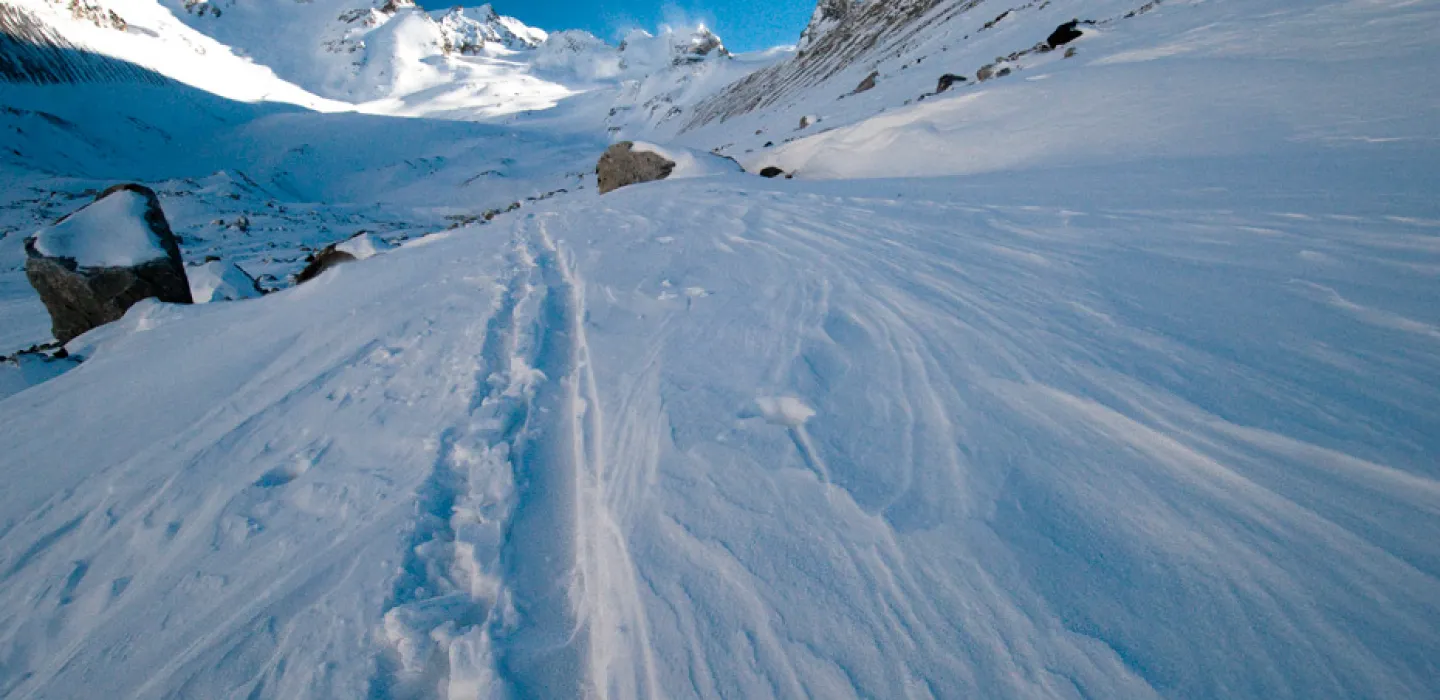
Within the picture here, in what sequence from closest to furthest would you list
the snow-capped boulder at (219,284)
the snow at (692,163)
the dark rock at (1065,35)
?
1. the snow-capped boulder at (219,284)
2. the dark rock at (1065,35)
3. the snow at (692,163)

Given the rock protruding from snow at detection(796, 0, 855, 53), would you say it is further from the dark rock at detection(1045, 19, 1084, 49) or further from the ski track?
the ski track

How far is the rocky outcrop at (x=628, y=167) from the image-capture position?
10.6 m

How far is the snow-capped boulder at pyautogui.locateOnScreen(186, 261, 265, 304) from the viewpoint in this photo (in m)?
7.37

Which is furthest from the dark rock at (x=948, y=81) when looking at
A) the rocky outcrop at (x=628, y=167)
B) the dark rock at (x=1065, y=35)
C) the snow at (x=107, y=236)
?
the snow at (x=107, y=236)

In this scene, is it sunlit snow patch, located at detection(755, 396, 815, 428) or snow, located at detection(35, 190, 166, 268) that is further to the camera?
snow, located at detection(35, 190, 166, 268)

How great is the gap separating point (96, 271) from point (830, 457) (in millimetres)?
9302

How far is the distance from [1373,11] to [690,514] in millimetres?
9962

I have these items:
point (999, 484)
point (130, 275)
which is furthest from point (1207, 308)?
point (130, 275)

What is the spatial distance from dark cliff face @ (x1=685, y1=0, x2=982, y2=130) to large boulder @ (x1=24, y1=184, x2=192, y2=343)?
28875 mm

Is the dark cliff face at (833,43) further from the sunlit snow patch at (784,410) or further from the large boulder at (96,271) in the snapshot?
the sunlit snow patch at (784,410)

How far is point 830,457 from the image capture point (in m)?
1.91

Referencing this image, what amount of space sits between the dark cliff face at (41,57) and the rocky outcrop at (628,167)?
48187 millimetres

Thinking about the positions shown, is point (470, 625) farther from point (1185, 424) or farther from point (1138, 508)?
point (1185, 424)

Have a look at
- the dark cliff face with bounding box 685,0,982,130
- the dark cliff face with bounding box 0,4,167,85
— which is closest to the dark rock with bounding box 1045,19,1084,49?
the dark cliff face with bounding box 685,0,982,130
